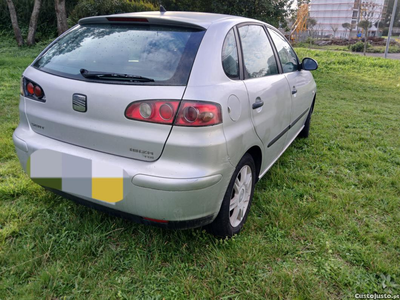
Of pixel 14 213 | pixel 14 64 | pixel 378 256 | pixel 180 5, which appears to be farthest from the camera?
pixel 180 5

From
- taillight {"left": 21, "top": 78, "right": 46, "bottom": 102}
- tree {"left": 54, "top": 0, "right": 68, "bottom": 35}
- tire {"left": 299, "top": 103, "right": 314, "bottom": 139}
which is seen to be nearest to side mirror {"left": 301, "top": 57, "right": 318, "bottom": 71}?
tire {"left": 299, "top": 103, "right": 314, "bottom": 139}

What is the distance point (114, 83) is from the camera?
1.83 m

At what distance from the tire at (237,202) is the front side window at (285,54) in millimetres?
1331

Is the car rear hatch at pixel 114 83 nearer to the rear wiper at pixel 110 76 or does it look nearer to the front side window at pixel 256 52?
the rear wiper at pixel 110 76

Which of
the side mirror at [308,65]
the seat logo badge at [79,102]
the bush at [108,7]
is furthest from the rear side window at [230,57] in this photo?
the bush at [108,7]

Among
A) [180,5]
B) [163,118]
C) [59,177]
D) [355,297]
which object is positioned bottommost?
[355,297]

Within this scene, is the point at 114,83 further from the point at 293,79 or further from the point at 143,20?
the point at 293,79

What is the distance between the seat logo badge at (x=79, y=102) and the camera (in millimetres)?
1862

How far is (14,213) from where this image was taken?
2.39 metres

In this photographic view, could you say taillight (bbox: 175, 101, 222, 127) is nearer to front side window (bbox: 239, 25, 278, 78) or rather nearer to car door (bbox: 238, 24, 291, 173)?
car door (bbox: 238, 24, 291, 173)

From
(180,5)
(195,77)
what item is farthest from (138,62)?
(180,5)

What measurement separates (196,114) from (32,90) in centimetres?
117

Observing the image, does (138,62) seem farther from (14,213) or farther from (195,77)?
(14,213)

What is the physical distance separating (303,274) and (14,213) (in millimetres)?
2092
